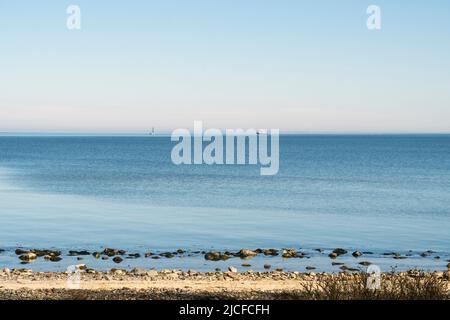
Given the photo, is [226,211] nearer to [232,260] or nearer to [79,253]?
[79,253]

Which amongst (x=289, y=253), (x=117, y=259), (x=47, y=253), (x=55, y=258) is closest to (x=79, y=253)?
(x=47, y=253)

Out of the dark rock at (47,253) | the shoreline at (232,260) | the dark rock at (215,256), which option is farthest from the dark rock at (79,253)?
the dark rock at (215,256)

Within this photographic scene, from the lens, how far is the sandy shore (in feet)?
46.9

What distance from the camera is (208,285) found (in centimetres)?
2138

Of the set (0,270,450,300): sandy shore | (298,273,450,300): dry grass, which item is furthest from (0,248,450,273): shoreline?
(298,273,450,300): dry grass

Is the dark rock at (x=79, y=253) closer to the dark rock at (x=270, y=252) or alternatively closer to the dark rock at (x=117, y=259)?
the dark rock at (x=117, y=259)

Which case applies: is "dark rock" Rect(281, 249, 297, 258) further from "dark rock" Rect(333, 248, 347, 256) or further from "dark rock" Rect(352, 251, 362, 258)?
"dark rock" Rect(352, 251, 362, 258)

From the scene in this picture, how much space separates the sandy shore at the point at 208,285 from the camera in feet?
46.9

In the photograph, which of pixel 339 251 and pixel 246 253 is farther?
pixel 339 251
